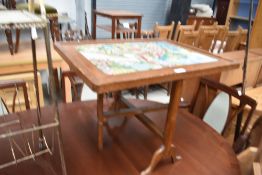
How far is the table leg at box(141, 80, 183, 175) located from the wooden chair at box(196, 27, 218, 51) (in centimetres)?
281

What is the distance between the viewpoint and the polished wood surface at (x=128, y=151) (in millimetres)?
900

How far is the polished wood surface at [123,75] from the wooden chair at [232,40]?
307 centimetres

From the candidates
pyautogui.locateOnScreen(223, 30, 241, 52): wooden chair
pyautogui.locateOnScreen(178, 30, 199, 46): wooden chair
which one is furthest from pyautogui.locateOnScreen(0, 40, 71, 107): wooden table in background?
pyautogui.locateOnScreen(223, 30, 241, 52): wooden chair

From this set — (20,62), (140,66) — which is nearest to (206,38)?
(20,62)

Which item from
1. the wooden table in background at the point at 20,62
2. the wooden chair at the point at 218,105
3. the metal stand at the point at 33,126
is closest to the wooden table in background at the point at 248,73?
the wooden chair at the point at 218,105

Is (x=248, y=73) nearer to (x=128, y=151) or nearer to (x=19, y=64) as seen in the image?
(x=128, y=151)

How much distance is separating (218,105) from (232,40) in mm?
2582

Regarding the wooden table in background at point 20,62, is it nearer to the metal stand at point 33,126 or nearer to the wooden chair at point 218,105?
the metal stand at point 33,126

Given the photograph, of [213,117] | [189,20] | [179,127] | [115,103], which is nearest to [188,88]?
[213,117]

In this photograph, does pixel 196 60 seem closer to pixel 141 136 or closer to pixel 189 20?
pixel 141 136

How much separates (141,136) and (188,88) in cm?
130

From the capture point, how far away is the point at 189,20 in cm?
504

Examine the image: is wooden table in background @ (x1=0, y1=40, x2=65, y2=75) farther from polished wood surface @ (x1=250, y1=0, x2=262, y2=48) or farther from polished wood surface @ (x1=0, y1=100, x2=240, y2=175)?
polished wood surface @ (x1=250, y1=0, x2=262, y2=48)

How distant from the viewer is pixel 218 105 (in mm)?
1497
